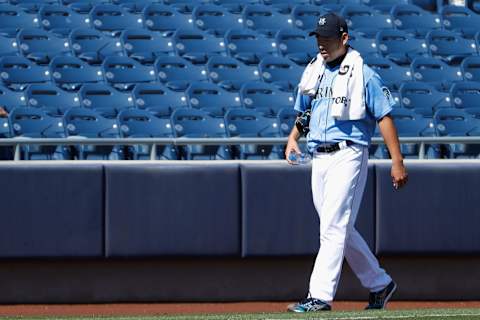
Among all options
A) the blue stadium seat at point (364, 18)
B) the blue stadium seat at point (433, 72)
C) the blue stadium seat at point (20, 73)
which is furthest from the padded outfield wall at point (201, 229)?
the blue stadium seat at point (364, 18)

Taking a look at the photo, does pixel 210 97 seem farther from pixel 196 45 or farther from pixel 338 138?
pixel 338 138

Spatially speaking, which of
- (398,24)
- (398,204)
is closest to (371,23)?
(398,24)

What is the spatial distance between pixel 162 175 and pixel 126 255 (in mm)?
546

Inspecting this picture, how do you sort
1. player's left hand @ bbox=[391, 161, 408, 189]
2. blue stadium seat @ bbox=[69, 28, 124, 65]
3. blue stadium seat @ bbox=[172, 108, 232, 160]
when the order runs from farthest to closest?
blue stadium seat @ bbox=[69, 28, 124, 65] → blue stadium seat @ bbox=[172, 108, 232, 160] → player's left hand @ bbox=[391, 161, 408, 189]

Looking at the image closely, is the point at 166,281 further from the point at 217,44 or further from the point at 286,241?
the point at 217,44

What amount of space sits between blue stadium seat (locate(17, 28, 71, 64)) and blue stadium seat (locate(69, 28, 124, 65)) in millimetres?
124

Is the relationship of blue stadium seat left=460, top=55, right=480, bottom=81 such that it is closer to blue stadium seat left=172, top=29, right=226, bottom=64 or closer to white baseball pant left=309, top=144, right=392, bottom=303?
blue stadium seat left=172, top=29, right=226, bottom=64

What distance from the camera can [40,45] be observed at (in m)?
11.5

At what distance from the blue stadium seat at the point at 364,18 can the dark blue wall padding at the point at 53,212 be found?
6468mm

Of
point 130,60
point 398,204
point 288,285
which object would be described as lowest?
point 288,285

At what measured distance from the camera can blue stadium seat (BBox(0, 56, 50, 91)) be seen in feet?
35.3

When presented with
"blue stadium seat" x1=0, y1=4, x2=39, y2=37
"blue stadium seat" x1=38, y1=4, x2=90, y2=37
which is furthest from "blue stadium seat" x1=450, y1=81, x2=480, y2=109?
"blue stadium seat" x1=0, y1=4, x2=39, y2=37

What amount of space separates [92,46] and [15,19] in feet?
3.77

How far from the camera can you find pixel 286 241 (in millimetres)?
6973
